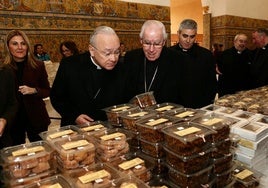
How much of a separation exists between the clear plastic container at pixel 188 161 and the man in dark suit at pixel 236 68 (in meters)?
4.79

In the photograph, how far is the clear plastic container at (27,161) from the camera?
4.72ft

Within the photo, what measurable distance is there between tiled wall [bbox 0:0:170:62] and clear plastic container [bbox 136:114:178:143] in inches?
185

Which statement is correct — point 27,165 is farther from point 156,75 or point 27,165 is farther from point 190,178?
point 156,75

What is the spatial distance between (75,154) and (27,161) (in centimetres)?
27

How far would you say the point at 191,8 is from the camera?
17656mm

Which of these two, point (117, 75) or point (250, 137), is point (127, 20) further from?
point (250, 137)

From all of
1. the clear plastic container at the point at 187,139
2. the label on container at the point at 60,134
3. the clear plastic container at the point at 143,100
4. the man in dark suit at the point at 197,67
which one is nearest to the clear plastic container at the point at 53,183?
the label on container at the point at 60,134

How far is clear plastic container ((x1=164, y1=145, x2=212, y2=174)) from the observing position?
58.8 inches

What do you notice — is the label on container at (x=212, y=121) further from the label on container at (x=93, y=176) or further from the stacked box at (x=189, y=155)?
the label on container at (x=93, y=176)

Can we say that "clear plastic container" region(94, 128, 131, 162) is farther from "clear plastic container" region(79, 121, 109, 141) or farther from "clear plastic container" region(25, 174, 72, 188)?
"clear plastic container" region(25, 174, 72, 188)

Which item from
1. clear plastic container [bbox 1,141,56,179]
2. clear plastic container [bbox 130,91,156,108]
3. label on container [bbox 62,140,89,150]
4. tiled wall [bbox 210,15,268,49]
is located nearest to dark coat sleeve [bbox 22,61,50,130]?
clear plastic container [bbox 130,91,156,108]

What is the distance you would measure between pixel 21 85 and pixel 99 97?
1631 millimetres

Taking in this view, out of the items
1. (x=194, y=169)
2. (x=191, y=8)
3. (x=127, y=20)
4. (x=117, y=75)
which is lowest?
(x=194, y=169)

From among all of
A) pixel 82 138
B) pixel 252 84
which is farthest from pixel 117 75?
pixel 252 84
